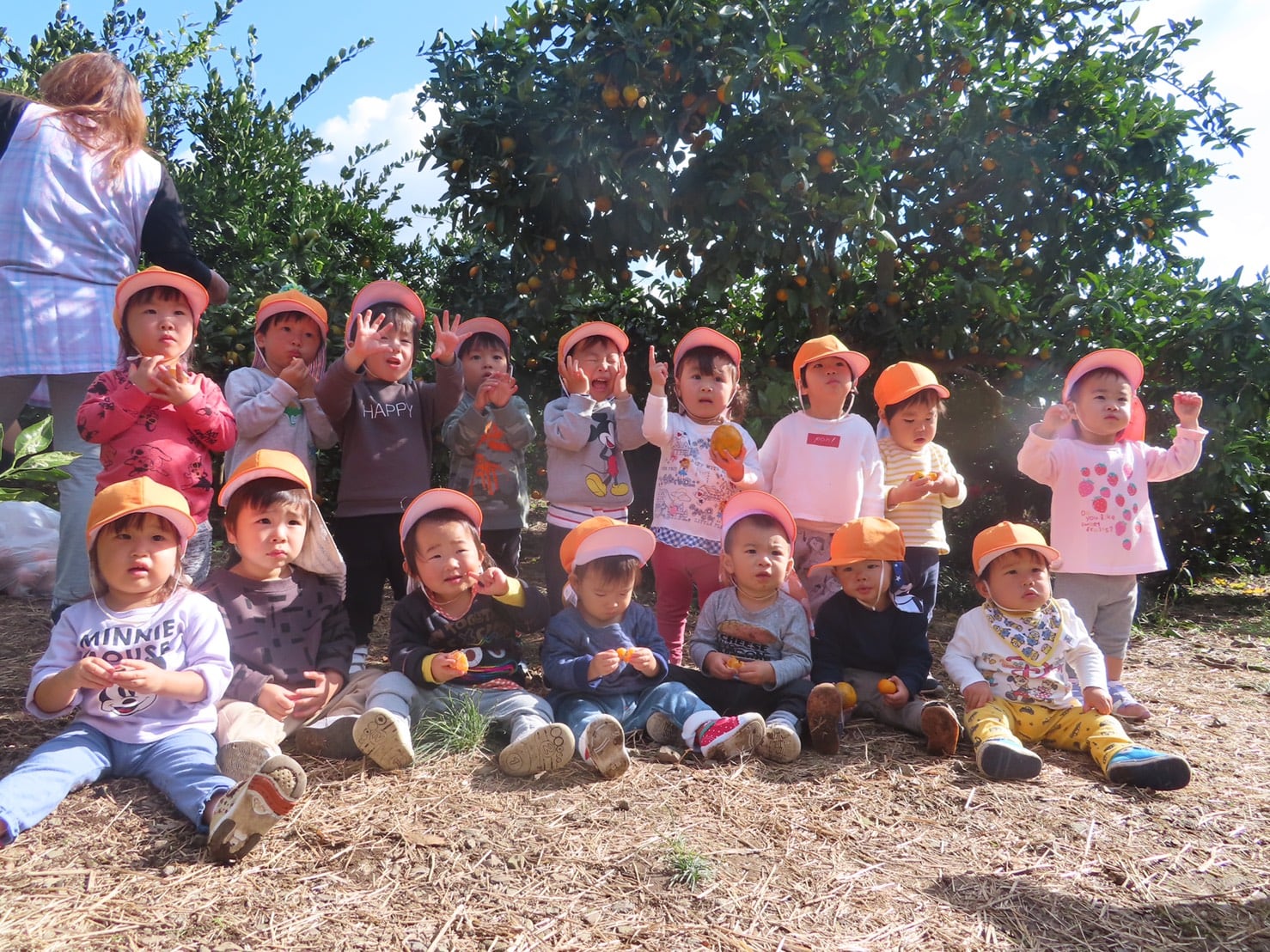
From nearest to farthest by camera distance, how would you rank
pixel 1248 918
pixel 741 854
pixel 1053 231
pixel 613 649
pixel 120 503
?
pixel 1248 918, pixel 741 854, pixel 120 503, pixel 613 649, pixel 1053 231

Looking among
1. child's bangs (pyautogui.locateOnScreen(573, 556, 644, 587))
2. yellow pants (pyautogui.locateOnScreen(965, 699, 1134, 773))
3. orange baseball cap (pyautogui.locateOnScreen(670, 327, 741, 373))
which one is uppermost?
orange baseball cap (pyautogui.locateOnScreen(670, 327, 741, 373))

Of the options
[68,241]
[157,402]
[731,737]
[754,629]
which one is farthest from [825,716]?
[68,241]

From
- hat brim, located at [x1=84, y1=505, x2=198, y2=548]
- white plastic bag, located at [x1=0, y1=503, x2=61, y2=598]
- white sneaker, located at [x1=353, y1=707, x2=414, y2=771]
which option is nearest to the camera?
hat brim, located at [x1=84, y1=505, x2=198, y2=548]

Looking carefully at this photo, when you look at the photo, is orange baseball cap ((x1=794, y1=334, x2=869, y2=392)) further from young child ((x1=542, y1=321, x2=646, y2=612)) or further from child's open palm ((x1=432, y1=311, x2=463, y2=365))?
child's open palm ((x1=432, y1=311, x2=463, y2=365))

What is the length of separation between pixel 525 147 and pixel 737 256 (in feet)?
3.70

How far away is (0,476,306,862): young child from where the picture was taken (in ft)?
8.80

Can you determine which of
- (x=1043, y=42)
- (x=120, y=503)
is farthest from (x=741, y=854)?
(x=1043, y=42)

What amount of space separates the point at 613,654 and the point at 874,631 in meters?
1.11

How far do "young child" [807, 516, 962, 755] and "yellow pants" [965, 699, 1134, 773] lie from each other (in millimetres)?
244

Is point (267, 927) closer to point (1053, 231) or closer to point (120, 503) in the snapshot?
point (120, 503)

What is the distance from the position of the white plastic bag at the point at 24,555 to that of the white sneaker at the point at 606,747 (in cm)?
368

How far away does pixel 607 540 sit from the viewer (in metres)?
3.47

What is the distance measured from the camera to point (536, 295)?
495cm

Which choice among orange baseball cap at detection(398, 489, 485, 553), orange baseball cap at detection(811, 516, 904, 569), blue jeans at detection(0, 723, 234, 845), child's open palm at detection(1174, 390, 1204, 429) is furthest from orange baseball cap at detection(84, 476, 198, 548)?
child's open palm at detection(1174, 390, 1204, 429)
